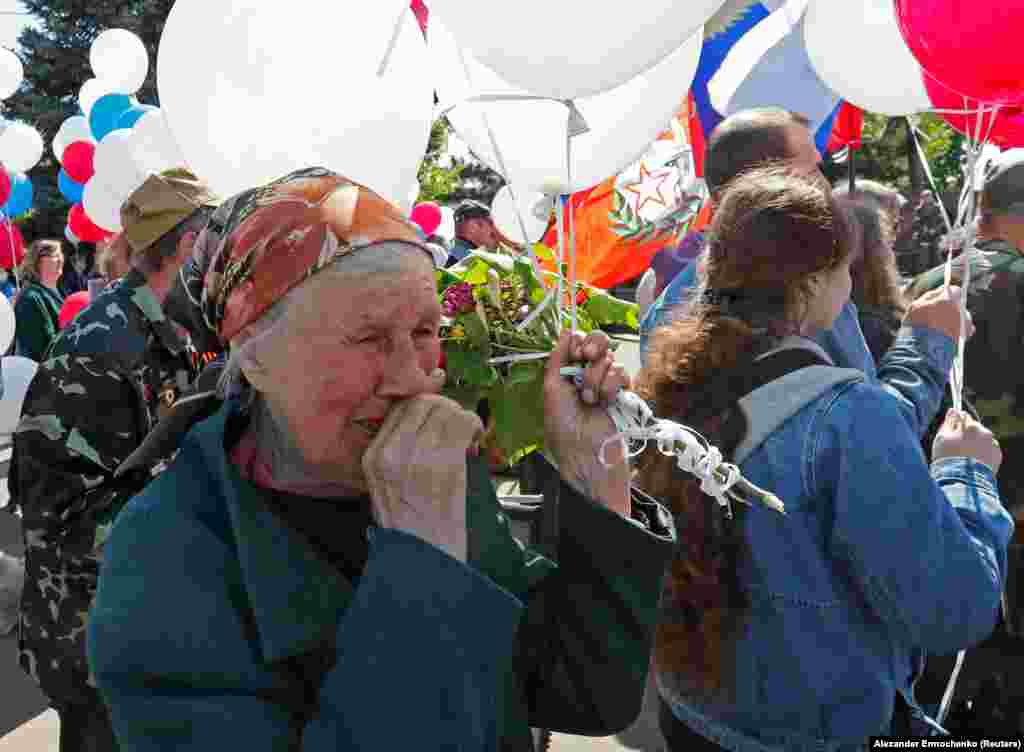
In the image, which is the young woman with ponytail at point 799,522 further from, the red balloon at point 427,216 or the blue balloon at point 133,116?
the red balloon at point 427,216

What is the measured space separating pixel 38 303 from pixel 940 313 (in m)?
7.91

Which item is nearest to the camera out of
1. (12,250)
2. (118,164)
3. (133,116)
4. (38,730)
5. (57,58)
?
(38,730)

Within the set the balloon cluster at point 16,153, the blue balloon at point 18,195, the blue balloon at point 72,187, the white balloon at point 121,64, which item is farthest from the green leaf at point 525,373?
the blue balloon at point 18,195

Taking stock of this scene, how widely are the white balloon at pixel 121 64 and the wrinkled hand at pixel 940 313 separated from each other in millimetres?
6313

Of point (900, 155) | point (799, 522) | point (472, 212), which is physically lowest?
point (900, 155)

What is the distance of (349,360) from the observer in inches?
57.2

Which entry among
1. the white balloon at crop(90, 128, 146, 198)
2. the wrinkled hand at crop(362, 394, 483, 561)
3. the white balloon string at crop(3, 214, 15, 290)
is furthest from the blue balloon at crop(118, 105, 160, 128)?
the wrinkled hand at crop(362, 394, 483, 561)

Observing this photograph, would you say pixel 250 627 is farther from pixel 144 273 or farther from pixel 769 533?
pixel 144 273

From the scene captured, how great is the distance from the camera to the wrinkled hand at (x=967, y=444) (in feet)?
7.48

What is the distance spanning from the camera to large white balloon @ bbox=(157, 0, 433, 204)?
2.37 m

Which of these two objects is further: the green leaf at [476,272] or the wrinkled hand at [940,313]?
the wrinkled hand at [940,313]

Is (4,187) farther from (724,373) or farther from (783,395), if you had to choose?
(783,395)

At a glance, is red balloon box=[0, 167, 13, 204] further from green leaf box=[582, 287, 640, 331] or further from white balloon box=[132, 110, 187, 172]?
green leaf box=[582, 287, 640, 331]

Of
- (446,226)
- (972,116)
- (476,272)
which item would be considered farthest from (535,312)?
(446,226)
